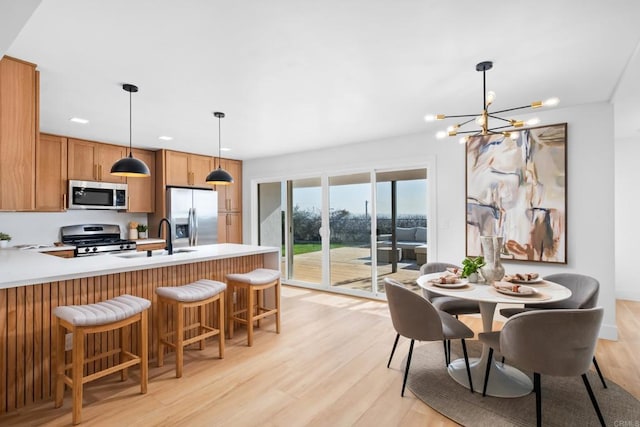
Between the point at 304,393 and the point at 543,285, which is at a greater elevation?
the point at 543,285

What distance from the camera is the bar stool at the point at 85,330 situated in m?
1.98

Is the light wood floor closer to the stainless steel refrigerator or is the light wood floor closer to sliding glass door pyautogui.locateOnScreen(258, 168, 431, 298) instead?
sliding glass door pyautogui.locateOnScreen(258, 168, 431, 298)

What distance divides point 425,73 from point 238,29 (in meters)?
1.43

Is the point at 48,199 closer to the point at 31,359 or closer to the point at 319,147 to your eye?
the point at 31,359

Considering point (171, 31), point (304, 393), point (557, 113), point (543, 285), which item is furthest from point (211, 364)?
point (557, 113)

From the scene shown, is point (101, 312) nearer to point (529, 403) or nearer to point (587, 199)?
point (529, 403)


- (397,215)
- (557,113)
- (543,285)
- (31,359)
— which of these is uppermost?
(557,113)

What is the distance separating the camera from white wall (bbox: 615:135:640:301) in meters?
4.55

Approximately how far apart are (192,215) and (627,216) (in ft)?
21.2

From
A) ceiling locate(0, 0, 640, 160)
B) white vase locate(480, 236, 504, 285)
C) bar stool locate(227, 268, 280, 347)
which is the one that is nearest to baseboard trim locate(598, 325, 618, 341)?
white vase locate(480, 236, 504, 285)

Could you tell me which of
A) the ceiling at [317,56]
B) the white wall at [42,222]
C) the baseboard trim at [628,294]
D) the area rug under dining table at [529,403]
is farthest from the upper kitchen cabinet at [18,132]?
the baseboard trim at [628,294]

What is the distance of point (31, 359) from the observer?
7.25 ft

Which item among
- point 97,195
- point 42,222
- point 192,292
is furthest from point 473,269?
point 42,222

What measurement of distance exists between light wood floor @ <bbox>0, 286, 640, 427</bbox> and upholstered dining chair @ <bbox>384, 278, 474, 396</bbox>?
311 millimetres
